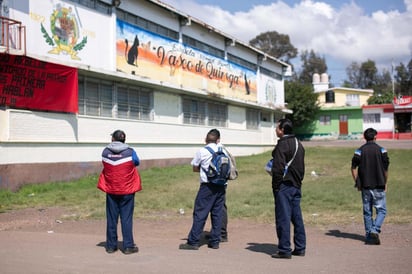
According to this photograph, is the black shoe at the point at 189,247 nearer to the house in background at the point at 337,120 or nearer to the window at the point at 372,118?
the house in background at the point at 337,120

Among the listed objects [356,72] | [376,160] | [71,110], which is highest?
[356,72]

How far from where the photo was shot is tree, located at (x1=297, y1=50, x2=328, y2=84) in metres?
78.4

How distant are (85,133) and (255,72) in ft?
60.5

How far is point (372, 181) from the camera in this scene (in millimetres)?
7832

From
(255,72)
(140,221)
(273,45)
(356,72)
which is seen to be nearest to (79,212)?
(140,221)

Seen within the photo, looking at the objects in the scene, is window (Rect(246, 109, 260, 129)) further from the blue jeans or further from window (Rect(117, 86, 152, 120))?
the blue jeans

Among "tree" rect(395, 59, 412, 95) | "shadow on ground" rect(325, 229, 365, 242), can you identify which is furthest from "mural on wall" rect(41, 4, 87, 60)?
"tree" rect(395, 59, 412, 95)

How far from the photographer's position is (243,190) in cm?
1552

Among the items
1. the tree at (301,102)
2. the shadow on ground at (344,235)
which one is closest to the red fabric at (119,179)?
the shadow on ground at (344,235)

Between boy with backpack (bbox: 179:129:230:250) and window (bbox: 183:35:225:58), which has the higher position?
window (bbox: 183:35:225:58)

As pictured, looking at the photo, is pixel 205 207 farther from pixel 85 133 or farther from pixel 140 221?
pixel 85 133

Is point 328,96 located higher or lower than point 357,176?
higher

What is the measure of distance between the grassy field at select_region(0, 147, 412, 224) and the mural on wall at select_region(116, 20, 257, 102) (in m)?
4.71

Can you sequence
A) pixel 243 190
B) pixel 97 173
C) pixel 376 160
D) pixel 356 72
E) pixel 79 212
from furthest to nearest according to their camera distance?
pixel 356 72
pixel 97 173
pixel 243 190
pixel 79 212
pixel 376 160
